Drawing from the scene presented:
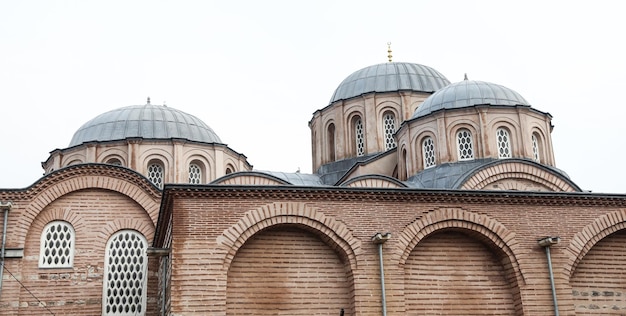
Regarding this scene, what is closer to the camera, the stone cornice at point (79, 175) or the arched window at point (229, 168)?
the stone cornice at point (79, 175)

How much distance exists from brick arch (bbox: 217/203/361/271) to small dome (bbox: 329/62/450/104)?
11582mm

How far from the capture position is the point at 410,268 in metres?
14.0

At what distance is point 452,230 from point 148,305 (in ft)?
24.7

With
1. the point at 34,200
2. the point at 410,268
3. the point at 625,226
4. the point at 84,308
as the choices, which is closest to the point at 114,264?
the point at 84,308

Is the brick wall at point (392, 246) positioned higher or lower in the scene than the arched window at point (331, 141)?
lower

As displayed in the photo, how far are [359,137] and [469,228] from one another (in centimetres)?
1070

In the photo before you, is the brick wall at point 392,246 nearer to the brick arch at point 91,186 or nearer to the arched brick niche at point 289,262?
the arched brick niche at point 289,262

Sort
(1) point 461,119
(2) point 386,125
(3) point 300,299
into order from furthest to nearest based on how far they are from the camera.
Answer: (2) point 386,125 → (1) point 461,119 → (3) point 300,299

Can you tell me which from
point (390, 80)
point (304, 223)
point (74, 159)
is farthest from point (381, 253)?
point (74, 159)

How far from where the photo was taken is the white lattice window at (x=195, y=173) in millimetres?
22584

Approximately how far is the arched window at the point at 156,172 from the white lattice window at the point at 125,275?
4.36m

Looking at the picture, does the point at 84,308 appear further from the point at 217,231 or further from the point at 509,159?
the point at 509,159

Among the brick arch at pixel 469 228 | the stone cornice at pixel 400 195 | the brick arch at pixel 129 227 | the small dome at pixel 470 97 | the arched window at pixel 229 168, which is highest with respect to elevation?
the small dome at pixel 470 97

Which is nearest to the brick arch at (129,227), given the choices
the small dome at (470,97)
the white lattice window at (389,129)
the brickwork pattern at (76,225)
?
the brickwork pattern at (76,225)
